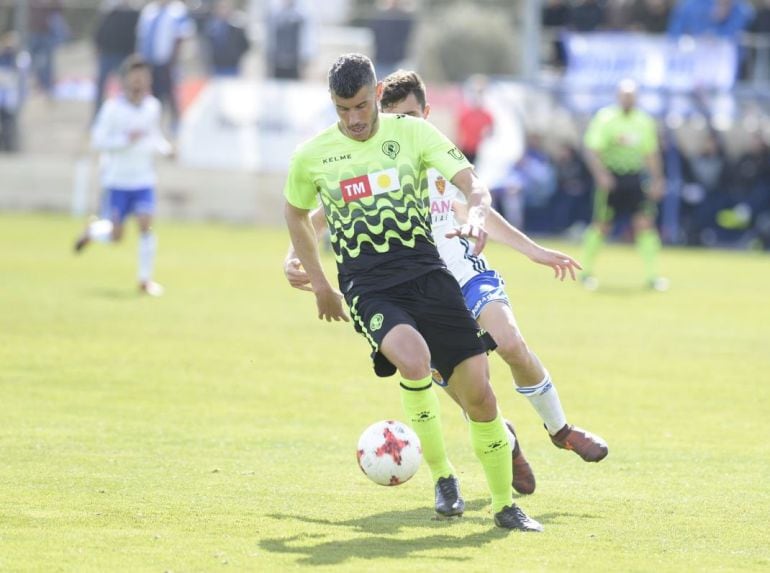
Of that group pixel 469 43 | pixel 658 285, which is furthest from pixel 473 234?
pixel 469 43

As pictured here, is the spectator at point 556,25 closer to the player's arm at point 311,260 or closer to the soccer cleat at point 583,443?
the soccer cleat at point 583,443

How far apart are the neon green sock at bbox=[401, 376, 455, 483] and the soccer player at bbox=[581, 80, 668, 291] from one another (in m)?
12.7

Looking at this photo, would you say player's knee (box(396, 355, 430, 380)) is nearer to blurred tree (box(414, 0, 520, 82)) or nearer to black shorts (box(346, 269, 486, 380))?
black shorts (box(346, 269, 486, 380))

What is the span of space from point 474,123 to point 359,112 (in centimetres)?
2011

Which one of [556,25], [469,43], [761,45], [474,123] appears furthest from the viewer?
[469,43]

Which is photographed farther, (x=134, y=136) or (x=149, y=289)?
(x=149, y=289)

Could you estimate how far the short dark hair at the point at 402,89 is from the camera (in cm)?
804

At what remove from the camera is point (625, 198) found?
784 inches

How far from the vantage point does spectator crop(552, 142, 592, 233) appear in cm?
2747

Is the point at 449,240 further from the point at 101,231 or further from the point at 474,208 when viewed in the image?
the point at 101,231

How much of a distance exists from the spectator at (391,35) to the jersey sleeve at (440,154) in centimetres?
2138

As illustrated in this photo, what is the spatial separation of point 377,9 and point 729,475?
22191 millimetres

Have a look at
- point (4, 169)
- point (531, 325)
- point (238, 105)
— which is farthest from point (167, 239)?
point (531, 325)

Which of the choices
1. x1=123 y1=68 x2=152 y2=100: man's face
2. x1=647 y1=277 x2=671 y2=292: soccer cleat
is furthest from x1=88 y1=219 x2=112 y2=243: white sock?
x1=647 y1=277 x2=671 y2=292: soccer cleat
